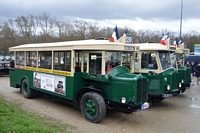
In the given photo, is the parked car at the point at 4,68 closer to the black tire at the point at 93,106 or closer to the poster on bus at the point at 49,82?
the poster on bus at the point at 49,82

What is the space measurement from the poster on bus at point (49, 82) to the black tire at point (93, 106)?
1.11 metres

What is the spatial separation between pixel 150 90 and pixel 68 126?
4.05 meters

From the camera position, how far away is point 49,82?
7.88 meters

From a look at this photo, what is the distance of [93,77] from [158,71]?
3.22 metres

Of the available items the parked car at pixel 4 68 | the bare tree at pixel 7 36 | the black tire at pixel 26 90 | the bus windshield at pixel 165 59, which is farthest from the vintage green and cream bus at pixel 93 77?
the bare tree at pixel 7 36

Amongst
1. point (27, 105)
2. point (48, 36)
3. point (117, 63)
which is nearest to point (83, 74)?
point (117, 63)

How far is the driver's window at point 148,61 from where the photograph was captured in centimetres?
858

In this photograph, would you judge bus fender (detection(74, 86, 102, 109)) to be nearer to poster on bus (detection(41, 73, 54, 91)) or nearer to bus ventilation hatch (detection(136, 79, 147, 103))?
bus ventilation hatch (detection(136, 79, 147, 103))

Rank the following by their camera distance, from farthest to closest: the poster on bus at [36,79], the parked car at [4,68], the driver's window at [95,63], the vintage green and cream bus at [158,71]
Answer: the parked car at [4,68]
the poster on bus at [36,79]
the vintage green and cream bus at [158,71]
the driver's window at [95,63]

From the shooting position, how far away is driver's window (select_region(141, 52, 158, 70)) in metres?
8.58

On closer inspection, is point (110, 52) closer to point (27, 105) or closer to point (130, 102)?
point (130, 102)

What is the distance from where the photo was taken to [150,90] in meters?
8.52

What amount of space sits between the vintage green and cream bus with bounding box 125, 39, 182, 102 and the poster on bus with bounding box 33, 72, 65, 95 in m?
3.40

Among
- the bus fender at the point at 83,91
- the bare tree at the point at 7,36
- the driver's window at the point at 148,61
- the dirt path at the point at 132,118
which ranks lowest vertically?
the dirt path at the point at 132,118
